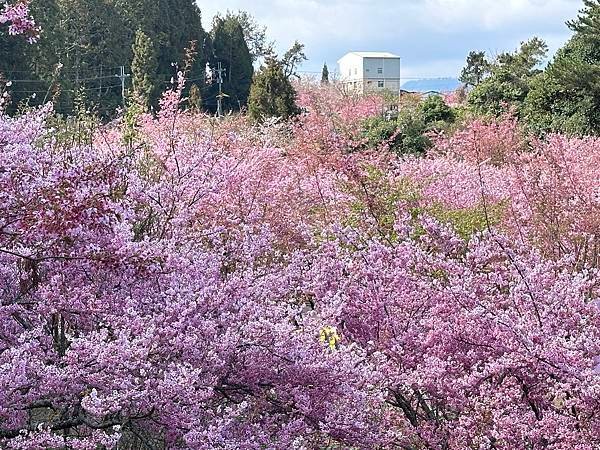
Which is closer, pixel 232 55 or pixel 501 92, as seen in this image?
pixel 501 92

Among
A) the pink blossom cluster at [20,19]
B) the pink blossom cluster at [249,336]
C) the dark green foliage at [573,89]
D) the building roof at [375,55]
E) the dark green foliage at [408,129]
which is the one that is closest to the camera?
the pink blossom cluster at [249,336]

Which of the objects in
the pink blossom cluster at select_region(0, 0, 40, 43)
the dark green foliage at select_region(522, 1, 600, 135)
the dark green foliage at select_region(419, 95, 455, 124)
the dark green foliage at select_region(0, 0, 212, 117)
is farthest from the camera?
the dark green foliage at select_region(0, 0, 212, 117)

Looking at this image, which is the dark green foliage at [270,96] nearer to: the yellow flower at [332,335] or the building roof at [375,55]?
the yellow flower at [332,335]

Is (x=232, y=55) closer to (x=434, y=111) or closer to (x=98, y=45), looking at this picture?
(x=98, y=45)

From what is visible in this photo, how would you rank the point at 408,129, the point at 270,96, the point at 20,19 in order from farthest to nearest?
the point at 270,96 < the point at 408,129 < the point at 20,19

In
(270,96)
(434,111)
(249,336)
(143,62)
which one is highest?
(143,62)

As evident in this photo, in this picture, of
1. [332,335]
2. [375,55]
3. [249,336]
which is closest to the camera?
[249,336]

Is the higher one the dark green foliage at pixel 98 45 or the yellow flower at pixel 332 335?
the dark green foliage at pixel 98 45

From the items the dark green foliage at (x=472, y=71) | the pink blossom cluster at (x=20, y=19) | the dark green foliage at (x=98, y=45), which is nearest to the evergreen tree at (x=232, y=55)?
the dark green foliage at (x=98, y=45)

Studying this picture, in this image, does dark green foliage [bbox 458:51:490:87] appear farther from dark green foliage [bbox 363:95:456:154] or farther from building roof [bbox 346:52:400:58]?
building roof [bbox 346:52:400:58]

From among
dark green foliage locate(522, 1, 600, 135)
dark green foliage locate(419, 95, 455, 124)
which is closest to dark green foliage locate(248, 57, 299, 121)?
dark green foliage locate(419, 95, 455, 124)

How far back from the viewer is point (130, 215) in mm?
3674

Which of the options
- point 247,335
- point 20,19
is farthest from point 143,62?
point 247,335

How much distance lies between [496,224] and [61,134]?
4.33 m
